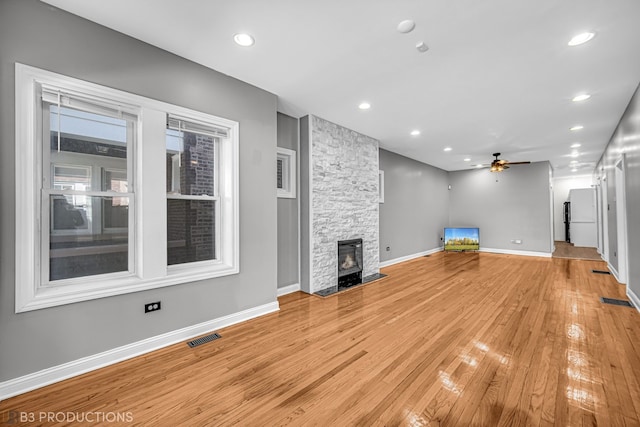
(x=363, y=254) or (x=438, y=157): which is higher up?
(x=438, y=157)

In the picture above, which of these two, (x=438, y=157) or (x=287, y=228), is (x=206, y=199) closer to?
(x=287, y=228)

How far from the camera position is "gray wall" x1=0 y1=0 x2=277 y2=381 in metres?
1.87

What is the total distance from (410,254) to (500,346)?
4857mm

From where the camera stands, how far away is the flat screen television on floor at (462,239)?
8258mm

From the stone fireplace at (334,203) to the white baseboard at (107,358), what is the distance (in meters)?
1.50

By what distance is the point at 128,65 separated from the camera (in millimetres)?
2387

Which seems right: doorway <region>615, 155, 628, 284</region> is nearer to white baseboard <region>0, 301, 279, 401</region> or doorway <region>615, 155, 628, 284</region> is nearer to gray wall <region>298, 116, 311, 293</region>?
→ gray wall <region>298, 116, 311, 293</region>

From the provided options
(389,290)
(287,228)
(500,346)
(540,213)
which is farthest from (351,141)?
(540,213)

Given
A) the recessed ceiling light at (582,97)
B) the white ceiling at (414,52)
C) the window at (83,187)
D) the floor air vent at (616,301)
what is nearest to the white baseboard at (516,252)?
the floor air vent at (616,301)

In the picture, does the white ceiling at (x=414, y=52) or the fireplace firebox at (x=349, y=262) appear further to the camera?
the fireplace firebox at (x=349, y=262)

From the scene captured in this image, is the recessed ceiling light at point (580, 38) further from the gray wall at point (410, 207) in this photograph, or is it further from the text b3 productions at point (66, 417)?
the text b3 productions at point (66, 417)

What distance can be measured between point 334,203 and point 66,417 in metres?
3.76

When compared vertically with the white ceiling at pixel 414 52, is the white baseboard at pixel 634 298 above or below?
below

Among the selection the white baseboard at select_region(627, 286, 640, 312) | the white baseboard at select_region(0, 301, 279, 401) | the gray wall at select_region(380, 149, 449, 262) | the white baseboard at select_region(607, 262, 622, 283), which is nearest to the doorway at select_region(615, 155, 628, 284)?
the white baseboard at select_region(607, 262, 622, 283)
